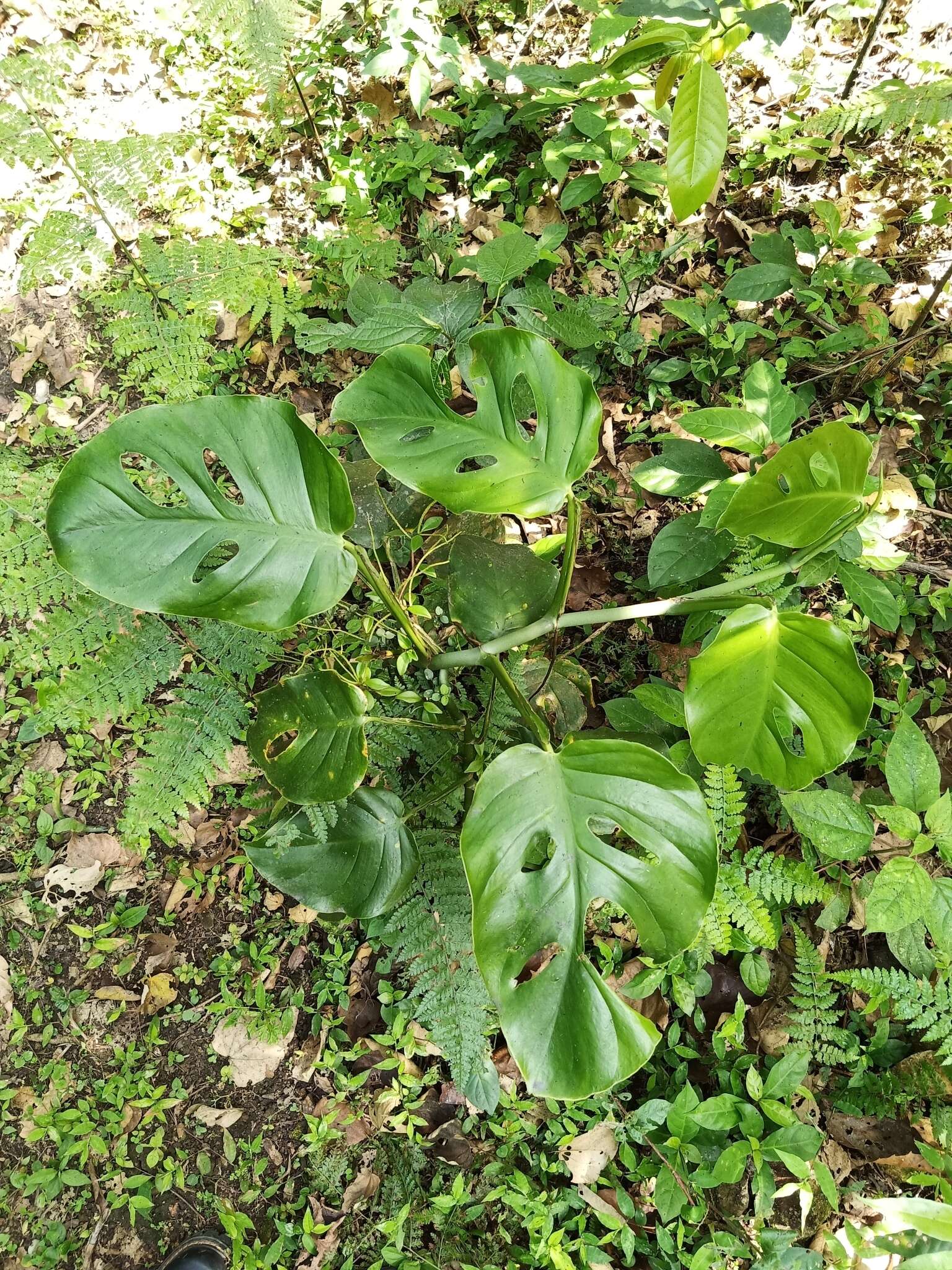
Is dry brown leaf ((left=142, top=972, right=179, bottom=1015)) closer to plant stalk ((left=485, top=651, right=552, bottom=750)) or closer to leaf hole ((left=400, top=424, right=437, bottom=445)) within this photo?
plant stalk ((left=485, top=651, right=552, bottom=750))

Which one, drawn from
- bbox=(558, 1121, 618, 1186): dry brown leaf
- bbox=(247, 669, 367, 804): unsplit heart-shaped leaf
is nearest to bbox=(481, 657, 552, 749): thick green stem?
bbox=(247, 669, 367, 804): unsplit heart-shaped leaf

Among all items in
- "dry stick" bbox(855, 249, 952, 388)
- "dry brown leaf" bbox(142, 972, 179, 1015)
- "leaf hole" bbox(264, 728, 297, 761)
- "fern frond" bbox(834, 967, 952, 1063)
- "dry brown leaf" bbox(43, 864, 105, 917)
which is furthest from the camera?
"dry brown leaf" bbox(43, 864, 105, 917)

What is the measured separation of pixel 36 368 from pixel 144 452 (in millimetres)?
1861

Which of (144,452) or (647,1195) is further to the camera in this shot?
(647,1195)

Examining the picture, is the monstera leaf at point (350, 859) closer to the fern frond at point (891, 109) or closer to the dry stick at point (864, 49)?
the fern frond at point (891, 109)

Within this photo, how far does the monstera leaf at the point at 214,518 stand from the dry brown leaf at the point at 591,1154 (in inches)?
57.7

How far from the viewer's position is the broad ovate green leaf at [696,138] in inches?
59.6

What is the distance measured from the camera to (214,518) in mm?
1259

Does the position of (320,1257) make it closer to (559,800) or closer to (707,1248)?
(707,1248)

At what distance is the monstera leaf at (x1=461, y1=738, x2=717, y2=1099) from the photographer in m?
1.18

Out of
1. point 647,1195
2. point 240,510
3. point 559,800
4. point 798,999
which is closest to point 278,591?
point 240,510

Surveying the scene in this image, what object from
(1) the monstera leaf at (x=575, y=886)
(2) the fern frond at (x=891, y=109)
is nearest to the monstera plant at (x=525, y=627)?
(1) the monstera leaf at (x=575, y=886)

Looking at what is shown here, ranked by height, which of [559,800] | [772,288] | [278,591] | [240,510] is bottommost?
[559,800]

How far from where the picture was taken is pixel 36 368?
264 cm
